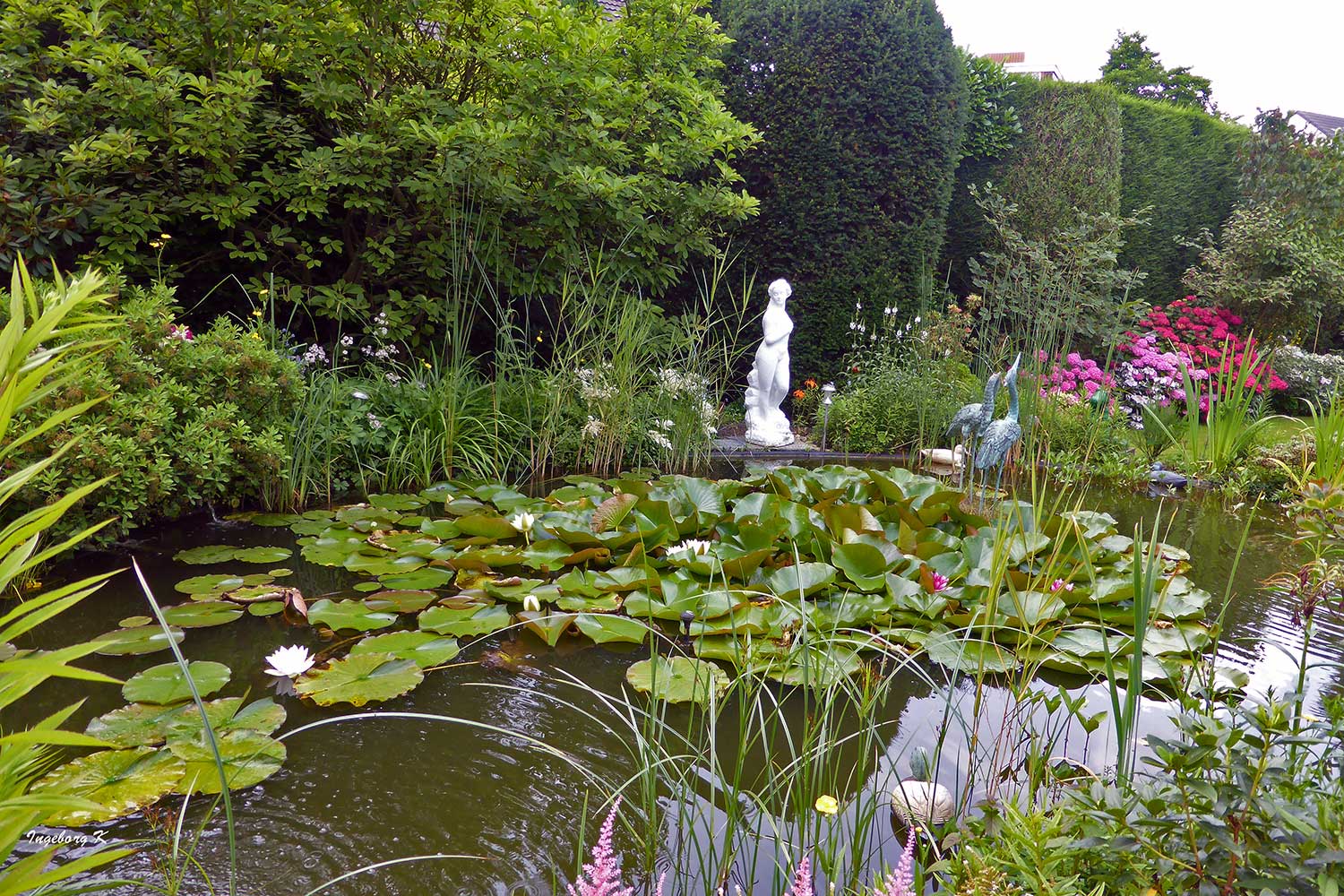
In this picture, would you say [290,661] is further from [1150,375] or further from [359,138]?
[1150,375]

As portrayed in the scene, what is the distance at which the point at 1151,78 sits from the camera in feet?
86.1

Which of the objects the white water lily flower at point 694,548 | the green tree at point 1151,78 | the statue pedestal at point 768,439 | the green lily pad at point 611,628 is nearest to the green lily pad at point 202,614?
the green lily pad at point 611,628

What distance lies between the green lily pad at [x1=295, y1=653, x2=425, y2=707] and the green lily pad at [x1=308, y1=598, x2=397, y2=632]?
234 millimetres

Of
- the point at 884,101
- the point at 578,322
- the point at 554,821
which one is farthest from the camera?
the point at 884,101

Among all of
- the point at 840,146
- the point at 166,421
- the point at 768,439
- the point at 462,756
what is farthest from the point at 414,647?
the point at 840,146

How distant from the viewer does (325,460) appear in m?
3.86

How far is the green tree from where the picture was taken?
26.0 metres

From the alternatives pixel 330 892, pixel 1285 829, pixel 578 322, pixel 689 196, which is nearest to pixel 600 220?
pixel 689 196

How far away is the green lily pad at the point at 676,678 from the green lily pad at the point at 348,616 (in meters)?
0.76

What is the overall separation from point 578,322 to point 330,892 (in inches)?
135

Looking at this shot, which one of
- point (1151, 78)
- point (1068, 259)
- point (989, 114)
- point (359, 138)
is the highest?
point (1151, 78)

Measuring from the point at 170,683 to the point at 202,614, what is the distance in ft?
1.68

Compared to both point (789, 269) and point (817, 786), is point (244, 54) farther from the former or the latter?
point (817, 786)

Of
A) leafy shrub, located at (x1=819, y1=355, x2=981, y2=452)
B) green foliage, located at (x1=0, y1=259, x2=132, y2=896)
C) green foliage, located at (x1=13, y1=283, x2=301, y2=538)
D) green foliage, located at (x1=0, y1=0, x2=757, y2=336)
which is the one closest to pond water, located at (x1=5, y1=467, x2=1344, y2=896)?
green foliage, located at (x1=13, y1=283, x2=301, y2=538)
